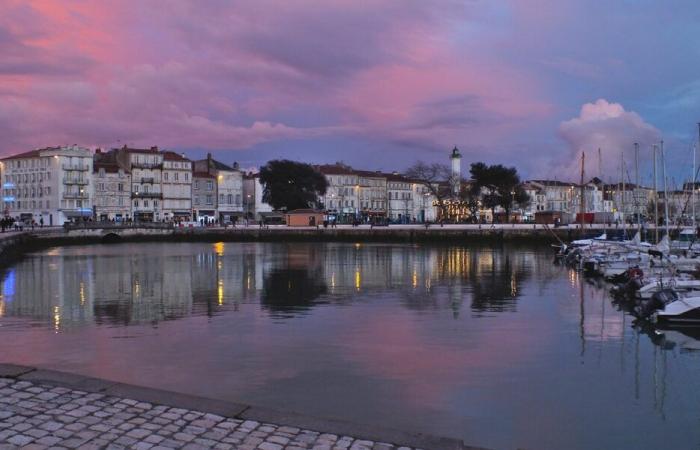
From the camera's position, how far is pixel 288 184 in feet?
347

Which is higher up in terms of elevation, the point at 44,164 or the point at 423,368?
the point at 44,164

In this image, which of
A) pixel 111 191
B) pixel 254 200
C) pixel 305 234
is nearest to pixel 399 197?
pixel 254 200

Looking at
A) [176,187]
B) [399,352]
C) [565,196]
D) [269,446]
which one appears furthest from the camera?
[565,196]

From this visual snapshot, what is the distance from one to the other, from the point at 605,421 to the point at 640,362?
16.5ft

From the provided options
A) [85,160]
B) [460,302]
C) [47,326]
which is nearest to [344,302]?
[460,302]

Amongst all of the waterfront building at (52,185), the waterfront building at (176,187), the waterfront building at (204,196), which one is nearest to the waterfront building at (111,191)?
the waterfront building at (52,185)

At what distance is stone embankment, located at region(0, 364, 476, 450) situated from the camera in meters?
7.17

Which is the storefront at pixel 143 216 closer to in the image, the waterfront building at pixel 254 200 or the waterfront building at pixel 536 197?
the waterfront building at pixel 254 200

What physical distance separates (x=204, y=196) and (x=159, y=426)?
4567 inches

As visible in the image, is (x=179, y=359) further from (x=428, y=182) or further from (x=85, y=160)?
(x=85, y=160)

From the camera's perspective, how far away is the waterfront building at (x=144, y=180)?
371 feet

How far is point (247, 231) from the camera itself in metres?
85.8

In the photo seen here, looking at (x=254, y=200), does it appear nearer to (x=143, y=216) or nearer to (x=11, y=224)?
(x=143, y=216)

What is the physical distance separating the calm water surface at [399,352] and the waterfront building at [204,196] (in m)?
91.0
